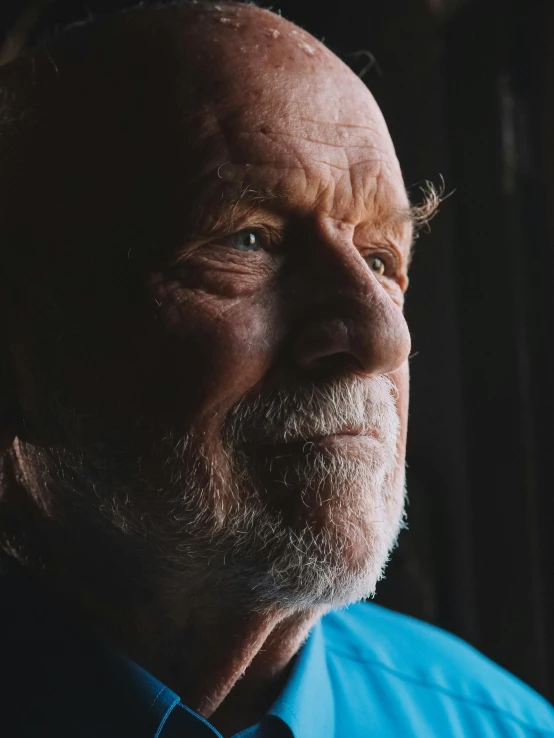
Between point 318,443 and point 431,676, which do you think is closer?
point 318,443

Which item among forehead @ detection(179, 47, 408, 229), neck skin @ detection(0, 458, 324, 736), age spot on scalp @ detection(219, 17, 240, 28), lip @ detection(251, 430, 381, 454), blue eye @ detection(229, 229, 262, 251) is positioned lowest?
neck skin @ detection(0, 458, 324, 736)

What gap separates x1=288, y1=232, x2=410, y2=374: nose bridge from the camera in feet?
3.39

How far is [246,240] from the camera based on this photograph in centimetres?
112

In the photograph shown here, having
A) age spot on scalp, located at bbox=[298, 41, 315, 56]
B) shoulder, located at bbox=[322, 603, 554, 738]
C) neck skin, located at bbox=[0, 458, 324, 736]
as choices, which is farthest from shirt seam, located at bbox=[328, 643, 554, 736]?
age spot on scalp, located at bbox=[298, 41, 315, 56]

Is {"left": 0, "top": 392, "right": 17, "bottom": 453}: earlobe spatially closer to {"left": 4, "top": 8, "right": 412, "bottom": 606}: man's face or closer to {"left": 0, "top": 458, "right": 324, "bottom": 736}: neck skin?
{"left": 4, "top": 8, "right": 412, "bottom": 606}: man's face

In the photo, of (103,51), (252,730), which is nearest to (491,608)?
(252,730)

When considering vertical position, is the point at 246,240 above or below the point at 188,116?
below

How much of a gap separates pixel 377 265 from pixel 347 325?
0.97 ft

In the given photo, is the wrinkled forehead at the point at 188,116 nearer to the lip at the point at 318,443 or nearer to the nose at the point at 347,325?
the nose at the point at 347,325

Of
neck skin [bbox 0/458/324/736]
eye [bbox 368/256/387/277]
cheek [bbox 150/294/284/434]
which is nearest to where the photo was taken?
cheek [bbox 150/294/284/434]

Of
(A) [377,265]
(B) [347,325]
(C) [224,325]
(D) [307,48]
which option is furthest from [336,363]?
(D) [307,48]

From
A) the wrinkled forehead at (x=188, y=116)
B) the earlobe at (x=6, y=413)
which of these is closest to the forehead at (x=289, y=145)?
the wrinkled forehead at (x=188, y=116)

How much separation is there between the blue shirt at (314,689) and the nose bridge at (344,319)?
0.50 meters

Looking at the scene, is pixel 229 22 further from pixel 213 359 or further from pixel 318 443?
pixel 318 443
